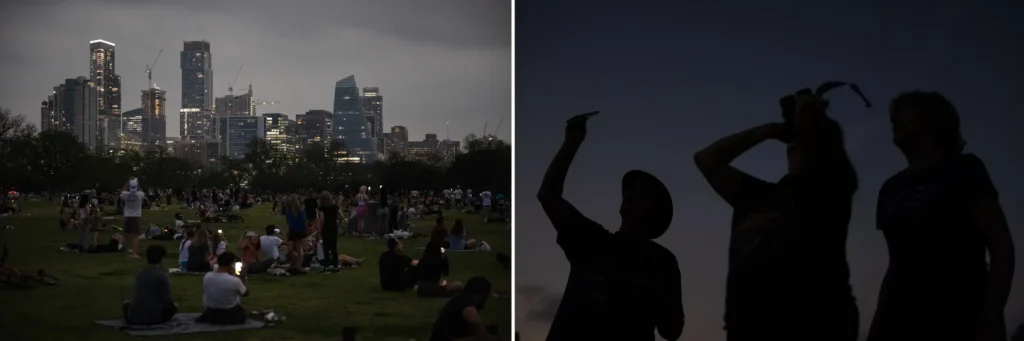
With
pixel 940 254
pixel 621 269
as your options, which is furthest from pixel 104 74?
pixel 940 254

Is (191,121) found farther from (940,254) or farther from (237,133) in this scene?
(940,254)

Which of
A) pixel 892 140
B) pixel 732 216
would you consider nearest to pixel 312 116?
pixel 732 216

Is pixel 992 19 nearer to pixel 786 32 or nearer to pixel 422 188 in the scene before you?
pixel 786 32

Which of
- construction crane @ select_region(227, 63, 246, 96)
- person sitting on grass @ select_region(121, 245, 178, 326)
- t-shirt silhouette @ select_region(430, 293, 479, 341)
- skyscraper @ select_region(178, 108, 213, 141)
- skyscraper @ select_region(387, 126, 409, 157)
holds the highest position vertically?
construction crane @ select_region(227, 63, 246, 96)

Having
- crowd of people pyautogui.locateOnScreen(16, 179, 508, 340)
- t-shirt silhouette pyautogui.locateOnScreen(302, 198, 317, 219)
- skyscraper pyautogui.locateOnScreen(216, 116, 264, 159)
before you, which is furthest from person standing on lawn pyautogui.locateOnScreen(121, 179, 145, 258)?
t-shirt silhouette pyautogui.locateOnScreen(302, 198, 317, 219)

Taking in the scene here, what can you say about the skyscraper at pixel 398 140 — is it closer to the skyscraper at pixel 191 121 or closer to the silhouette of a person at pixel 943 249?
the skyscraper at pixel 191 121

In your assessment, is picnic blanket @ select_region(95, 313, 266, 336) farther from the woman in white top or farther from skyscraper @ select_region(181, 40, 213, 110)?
skyscraper @ select_region(181, 40, 213, 110)
